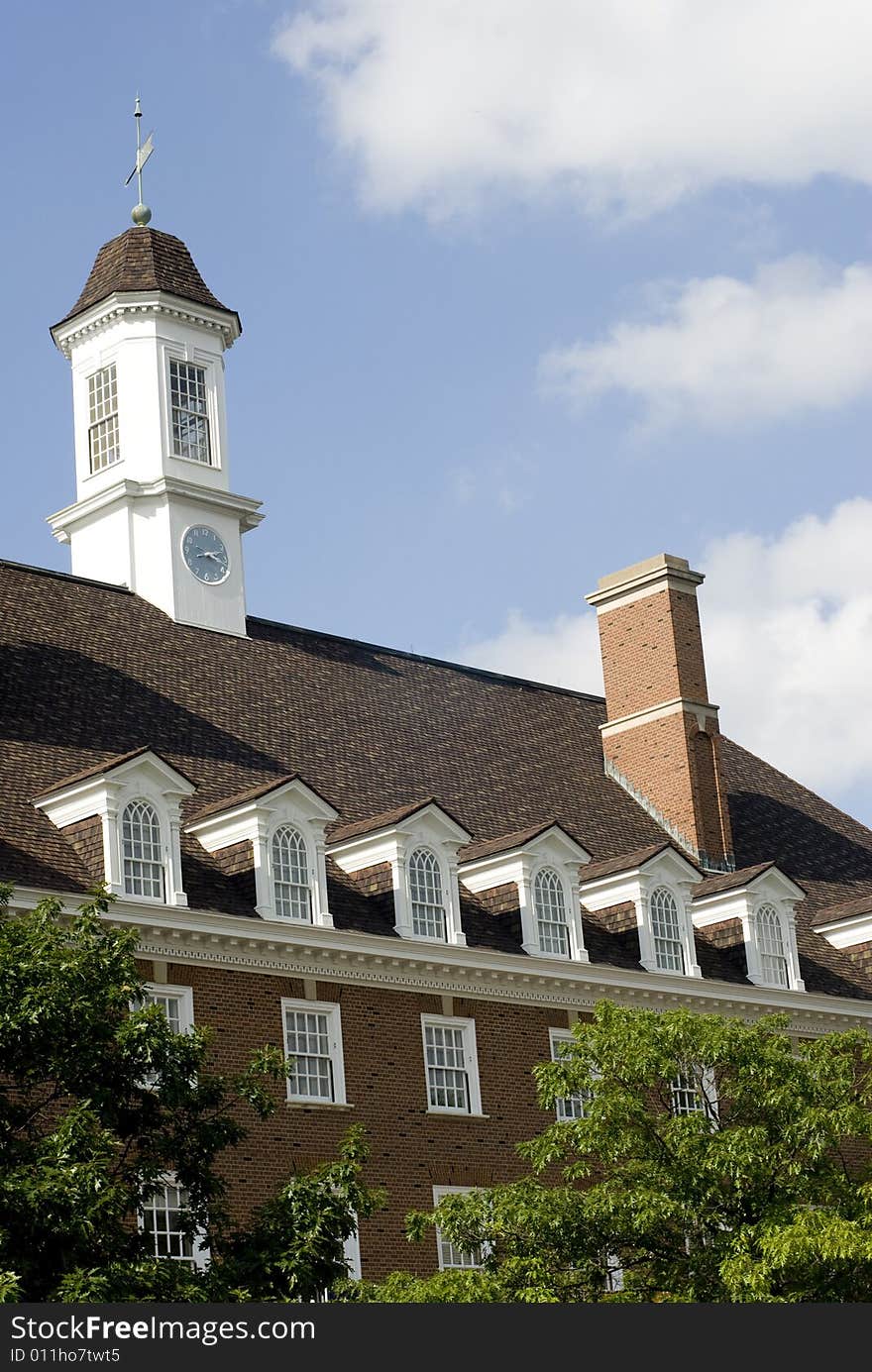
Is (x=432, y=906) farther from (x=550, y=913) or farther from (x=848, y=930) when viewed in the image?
(x=848, y=930)

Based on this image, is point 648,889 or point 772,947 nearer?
point 648,889

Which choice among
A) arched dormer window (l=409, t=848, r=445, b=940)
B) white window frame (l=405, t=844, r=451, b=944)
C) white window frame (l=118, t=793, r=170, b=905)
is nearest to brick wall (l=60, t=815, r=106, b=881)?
white window frame (l=118, t=793, r=170, b=905)

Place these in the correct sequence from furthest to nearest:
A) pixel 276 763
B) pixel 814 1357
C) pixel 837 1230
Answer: pixel 276 763 → pixel 837 1230 → pixel 814 1357

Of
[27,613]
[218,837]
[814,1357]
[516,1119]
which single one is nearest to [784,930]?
[516,1119]

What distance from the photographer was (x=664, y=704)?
4491cm

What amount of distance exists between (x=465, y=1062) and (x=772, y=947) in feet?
26.3

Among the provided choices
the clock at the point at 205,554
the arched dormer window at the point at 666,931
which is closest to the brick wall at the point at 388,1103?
the arched dormer window at the point at 666,931

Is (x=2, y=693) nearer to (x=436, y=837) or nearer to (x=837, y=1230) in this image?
(x=436, y=837)

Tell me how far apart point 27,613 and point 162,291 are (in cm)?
845

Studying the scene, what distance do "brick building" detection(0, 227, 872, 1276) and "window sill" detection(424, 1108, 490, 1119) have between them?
44 mm

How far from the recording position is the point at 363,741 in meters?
40.6

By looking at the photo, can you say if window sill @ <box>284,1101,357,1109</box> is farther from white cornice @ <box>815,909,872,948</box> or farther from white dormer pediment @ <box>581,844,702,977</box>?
white cornice @ <box>815,909,872,948</box>

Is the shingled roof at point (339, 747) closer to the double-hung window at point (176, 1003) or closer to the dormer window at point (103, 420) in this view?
the double-hung window at point (176, 1003)

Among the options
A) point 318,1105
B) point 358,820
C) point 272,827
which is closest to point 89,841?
point 272,827
